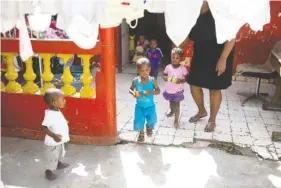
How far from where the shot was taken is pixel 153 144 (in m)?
4.13

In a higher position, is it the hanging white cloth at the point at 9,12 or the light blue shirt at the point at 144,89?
the hanging white cloth at the point at 9,12

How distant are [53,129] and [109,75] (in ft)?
3.34

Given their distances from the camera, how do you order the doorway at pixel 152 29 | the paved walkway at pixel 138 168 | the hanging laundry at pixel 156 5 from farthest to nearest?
the doorway at pixel 152 29 → the paved walkway at pixel 138 168 → the hanging laundry at pixel 156 5

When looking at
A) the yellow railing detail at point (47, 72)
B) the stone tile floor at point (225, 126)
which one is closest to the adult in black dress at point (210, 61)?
the stone tile floor at point (225, 126)

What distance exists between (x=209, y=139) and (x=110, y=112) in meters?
1.40

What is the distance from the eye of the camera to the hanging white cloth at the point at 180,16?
2529 mm

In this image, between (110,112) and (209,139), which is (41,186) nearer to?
(110,112)

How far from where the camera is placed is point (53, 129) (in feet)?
10.4

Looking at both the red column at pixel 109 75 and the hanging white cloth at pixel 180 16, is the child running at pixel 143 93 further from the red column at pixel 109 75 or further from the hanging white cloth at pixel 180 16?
the hanging white cloth at pixel 180 16

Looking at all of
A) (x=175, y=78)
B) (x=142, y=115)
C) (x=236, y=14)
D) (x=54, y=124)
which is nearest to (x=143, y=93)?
(x=142, y=115)

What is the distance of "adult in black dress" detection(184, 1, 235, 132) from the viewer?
403cm

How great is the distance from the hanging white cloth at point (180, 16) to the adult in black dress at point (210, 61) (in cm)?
139

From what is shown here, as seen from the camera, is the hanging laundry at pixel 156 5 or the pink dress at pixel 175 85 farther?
the pink dress at pixel 175 85

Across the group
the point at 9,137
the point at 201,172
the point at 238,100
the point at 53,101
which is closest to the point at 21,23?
the point at 53,101
